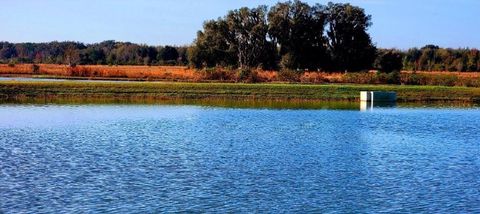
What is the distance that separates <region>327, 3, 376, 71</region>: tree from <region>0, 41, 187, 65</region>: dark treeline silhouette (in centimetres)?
4094

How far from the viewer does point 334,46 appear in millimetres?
82750

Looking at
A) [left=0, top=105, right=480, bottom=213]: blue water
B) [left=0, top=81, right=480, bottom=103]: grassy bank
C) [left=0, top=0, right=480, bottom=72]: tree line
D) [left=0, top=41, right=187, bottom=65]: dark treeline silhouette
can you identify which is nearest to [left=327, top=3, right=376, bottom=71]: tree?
[left=0, top=0, right=480, bottom=72]: tree line

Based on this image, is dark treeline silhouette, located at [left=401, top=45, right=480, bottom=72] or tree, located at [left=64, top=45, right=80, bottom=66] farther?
dark treeline silhouette, located at [left=401, top=45, right=480, bottom=72]

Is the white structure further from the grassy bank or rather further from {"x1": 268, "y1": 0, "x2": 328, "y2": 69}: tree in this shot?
{"x1": 268, "y1": 0, "x2": 328, "y2": 69}: tree

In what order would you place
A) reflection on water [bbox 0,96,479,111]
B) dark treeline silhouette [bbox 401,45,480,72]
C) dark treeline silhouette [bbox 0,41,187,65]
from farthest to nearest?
dark treeline silhouette [bbox 0,41,187,65] < dark treeline silhouette [bbox 401,45,480,72] < reflection on water [bbox 0,96,479,111]

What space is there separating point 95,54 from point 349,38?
226 feet

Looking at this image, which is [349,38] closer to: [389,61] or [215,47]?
[389,61]

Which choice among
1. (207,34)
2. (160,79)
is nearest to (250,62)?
(207,34)

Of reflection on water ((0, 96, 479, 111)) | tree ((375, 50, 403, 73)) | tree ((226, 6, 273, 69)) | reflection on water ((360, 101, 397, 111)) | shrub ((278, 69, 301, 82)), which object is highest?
tree ((226, 6, 273, 69))

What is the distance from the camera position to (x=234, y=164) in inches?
782

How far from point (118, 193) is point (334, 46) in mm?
69335

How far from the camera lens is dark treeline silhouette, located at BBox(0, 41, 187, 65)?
388 feet

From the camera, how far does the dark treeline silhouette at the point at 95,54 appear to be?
4656 inches

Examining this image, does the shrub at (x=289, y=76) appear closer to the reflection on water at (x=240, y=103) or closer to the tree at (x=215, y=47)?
the reflection on water at (x=240, y=103)
